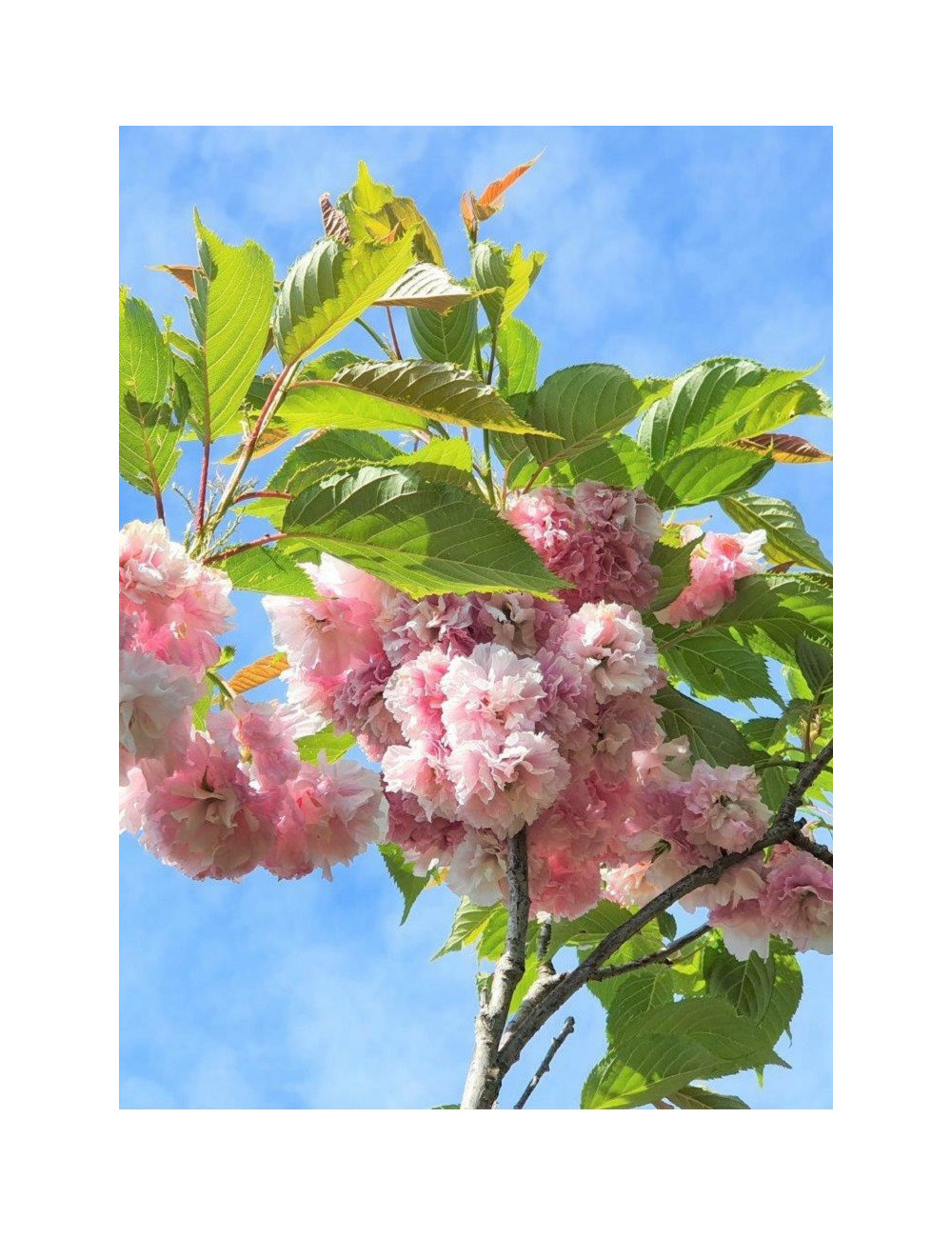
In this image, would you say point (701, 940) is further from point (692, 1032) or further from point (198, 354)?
point (198, 354)

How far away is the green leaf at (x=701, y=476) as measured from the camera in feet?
5.84

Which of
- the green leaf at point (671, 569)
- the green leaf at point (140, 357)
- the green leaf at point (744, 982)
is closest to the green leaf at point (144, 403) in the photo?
the green leaf at point (140, 357)

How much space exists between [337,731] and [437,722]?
24 cm

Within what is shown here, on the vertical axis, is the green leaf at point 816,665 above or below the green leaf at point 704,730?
above

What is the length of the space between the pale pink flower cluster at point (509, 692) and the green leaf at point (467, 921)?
1.21 ft

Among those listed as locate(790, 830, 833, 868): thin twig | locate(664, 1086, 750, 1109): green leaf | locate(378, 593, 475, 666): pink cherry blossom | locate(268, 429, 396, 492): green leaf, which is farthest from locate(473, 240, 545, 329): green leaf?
locate(664, 1086, 750, 1109): green leaf

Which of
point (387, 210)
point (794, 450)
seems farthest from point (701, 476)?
point (387, 210)

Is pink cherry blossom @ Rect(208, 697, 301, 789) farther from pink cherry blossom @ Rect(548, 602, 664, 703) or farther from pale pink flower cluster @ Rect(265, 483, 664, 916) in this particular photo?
pink cherry blossom @ Rect(548, 602, 664, 703)

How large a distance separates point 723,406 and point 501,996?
35.6 inches

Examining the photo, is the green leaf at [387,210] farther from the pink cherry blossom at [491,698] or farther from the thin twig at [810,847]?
the thin twig at [810,847]

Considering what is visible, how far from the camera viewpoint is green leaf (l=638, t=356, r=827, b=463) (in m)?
1.75

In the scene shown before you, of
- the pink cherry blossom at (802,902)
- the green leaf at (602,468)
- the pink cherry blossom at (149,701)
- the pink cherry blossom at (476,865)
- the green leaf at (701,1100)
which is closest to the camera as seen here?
the pink cherry blossom at (149,701)

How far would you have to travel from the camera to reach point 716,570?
190 cm

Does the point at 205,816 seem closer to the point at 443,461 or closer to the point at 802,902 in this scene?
the point at 443,461
